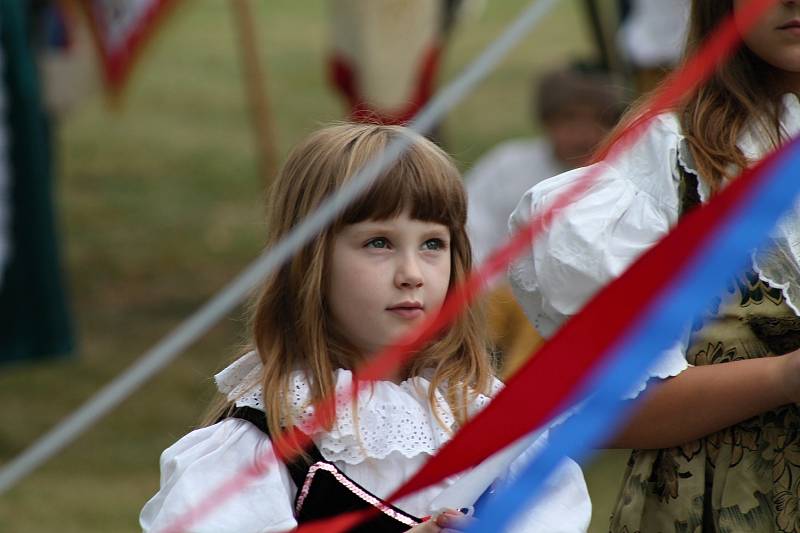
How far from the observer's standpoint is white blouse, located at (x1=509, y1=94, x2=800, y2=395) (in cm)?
181

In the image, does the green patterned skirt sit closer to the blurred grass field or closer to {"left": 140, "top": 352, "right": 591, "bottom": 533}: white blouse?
{"left": 140, "top": 352, "right": 591, "bottom": 533}: white blouse

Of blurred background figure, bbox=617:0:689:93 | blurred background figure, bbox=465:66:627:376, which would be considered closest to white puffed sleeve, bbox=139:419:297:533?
blurred background figure, bbox=465:66:627:376

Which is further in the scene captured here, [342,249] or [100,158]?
[100,158]

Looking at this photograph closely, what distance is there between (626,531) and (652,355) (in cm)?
53

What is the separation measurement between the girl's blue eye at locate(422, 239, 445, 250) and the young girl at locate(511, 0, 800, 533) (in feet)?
0.35

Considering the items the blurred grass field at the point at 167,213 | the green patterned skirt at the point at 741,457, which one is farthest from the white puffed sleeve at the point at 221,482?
the green patterned skirt at the point at 741,457

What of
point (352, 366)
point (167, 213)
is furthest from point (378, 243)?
point (167, 213)

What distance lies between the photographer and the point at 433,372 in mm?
1979

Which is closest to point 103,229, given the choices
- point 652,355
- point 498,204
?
point 498,204

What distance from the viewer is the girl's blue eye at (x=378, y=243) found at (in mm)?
1932

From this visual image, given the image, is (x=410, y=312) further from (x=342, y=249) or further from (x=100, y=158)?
(x=100, y=158)

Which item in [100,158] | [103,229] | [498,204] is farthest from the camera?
[100,158]

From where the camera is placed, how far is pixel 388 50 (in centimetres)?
464

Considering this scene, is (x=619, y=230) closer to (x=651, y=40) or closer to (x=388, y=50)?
(x=388, y=50)
